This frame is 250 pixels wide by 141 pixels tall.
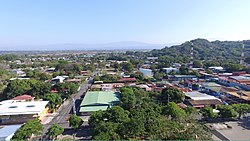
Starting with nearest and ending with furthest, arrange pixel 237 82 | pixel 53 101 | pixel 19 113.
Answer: pixel 19 113 < pixel 53 101 < pixel 237 82

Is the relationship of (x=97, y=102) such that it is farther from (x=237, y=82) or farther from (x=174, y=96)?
(x=237, y=82)

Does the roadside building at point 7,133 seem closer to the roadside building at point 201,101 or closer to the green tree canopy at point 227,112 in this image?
the green tree canopy at point 227,112

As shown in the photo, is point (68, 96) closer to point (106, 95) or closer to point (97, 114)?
point (106, 95)

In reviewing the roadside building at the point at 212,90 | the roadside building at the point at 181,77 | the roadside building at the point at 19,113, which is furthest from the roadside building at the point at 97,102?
the roadside building at the point at 181,77

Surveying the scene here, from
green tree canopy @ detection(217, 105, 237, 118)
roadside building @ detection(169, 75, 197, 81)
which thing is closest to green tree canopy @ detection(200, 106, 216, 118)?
green tree canopy @ detection(217, 105, 237, 118)

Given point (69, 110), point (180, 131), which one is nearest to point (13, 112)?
point (69, 110)

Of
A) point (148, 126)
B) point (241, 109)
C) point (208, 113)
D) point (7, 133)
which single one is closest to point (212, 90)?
point (241, 109)

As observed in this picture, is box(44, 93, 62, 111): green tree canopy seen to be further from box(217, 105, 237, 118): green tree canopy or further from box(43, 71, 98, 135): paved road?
box(217, 105, 237, 118): green tree canopy
